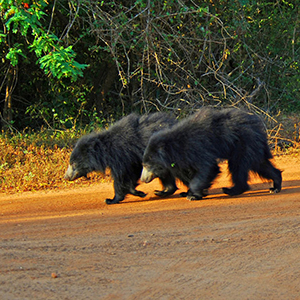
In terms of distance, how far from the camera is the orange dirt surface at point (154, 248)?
12.5 feet

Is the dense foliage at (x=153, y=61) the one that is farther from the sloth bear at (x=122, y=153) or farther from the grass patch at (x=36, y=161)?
the sloth bear at (x=122, y=153)

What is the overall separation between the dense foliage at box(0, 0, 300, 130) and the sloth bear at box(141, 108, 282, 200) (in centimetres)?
366

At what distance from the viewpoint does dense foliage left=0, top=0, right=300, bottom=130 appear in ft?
35.2

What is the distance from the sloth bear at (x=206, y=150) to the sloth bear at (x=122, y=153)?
0.28m

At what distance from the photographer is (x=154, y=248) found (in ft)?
15.3

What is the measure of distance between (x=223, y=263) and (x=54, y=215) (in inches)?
103

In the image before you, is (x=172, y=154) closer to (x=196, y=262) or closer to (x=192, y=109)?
(x=196, y=262)

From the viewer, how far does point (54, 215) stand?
6293mm

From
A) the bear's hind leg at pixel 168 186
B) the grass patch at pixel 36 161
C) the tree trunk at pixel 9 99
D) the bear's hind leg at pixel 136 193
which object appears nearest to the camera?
the bear's hind leg at pixel 136 193

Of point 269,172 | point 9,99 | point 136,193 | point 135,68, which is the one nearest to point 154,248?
point 136,193

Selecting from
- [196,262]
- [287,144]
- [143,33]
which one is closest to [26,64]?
[143,33]

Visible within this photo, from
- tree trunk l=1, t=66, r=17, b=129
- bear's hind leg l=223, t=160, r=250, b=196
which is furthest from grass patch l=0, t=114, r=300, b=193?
bear's hind leg l=223, t=160, r=250, b=196

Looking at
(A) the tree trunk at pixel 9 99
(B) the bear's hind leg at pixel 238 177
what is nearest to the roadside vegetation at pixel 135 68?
Answer: (A) the tree trunk at pixel 9 99

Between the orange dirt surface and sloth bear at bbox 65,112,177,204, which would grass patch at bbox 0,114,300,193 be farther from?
the orange dirt surface
